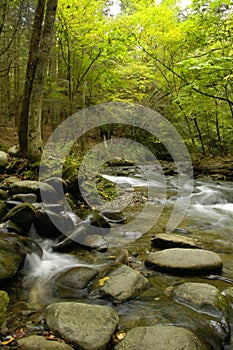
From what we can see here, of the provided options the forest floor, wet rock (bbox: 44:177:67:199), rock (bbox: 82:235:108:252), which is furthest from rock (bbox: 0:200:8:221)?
the forest floor

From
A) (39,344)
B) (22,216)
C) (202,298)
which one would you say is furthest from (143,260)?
(39,344)

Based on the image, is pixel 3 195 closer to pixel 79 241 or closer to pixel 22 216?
pixel 22 216

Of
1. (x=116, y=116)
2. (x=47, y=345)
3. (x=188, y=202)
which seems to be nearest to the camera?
(x=47, y=345)

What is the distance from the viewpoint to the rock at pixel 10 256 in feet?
11.5

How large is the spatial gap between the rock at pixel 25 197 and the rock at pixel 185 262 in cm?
285

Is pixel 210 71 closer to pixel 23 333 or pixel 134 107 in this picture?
pixel 23 333

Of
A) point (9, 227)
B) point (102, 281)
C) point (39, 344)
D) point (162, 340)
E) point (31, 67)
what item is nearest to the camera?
point (39, 344)

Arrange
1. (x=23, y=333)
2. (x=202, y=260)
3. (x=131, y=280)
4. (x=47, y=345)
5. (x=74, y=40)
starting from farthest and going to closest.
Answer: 1. (x=74, y=40)
2. (x=202, y=260)
3. (x=131, y=280)
4. (x=23, y=333)
5. (x=47, y=345)

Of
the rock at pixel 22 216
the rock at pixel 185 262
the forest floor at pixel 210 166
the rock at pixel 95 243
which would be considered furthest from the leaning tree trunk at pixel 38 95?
the forest floor at pixel 210 166

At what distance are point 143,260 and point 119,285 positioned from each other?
1.14 m

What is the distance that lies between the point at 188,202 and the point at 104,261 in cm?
552

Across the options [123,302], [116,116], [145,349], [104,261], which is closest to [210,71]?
[104,261]

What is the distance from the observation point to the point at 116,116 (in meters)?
16.8

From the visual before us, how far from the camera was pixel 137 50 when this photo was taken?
13367 millimetres
